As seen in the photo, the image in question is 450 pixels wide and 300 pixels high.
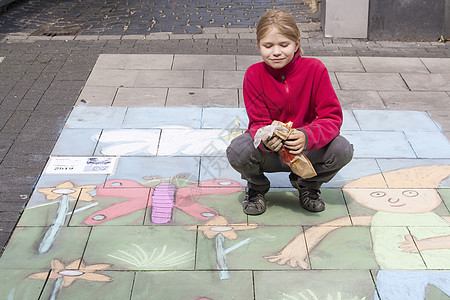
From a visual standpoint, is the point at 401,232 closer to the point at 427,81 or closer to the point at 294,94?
the point at 294,94

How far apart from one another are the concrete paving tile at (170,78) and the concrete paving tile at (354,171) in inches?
87.5

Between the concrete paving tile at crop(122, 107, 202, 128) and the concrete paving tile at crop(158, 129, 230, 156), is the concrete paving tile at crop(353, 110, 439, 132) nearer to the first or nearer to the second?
the concrete paving tile at crop(158, 129, 230, 156)

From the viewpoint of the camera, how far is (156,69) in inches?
261

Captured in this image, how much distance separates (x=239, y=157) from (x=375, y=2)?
5.03 m

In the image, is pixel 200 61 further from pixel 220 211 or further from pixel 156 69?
pixel 220 211

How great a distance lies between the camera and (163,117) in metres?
5.37

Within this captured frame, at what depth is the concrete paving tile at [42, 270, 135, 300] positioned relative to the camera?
307 centimetres

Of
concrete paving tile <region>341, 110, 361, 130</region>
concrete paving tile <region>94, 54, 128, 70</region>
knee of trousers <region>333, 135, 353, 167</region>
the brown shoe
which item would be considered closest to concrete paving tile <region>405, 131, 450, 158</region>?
concrete paving tile <region>341, 110, 361, 130</region>

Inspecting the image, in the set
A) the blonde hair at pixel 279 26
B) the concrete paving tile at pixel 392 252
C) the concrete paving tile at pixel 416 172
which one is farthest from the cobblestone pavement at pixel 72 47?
the concrete paving tile at pixel 392 252

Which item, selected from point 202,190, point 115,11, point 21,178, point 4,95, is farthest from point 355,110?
point 115,11

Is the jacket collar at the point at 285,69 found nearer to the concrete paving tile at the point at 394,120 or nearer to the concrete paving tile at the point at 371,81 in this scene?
the concrete paving tile at the point at 394,120

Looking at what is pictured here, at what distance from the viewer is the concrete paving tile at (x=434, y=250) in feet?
10.9

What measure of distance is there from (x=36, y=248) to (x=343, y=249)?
5.99 feet

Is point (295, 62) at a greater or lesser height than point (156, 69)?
greater
